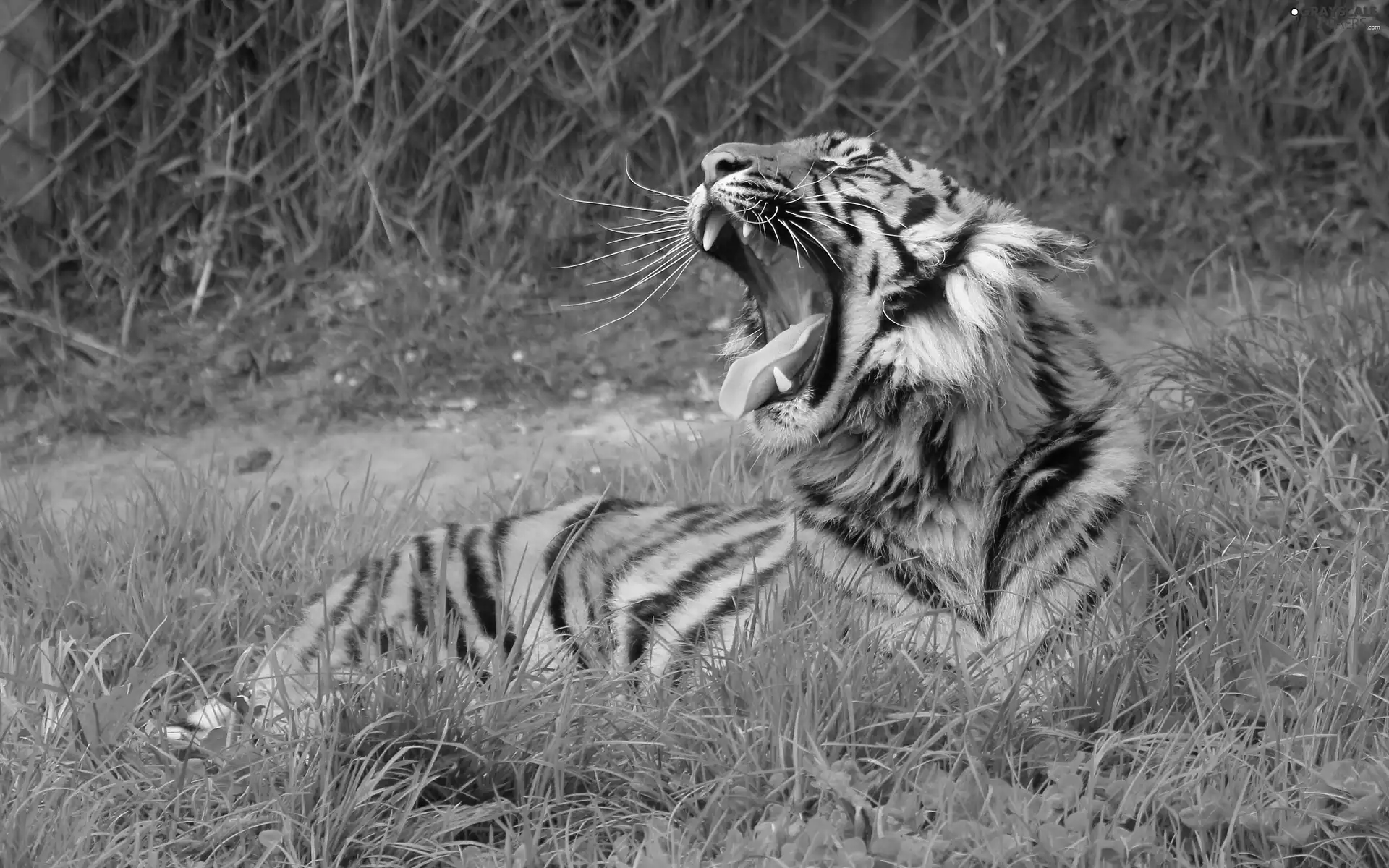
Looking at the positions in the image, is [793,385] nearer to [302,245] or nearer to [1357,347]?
[1357,347]

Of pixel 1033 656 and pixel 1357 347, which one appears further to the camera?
pixel 1357 347

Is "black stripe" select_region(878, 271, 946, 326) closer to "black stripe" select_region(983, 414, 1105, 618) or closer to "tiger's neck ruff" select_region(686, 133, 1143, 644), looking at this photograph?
"tiger's neck ruff" select_region(686, 133, 1143, 644)

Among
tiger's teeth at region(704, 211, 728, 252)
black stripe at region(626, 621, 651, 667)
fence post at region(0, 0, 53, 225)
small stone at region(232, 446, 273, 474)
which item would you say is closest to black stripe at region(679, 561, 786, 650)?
black stripe at region(626, 621, 651, 667)

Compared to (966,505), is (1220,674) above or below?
below

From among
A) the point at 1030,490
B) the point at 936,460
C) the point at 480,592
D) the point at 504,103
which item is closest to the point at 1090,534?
the point at 1030,490

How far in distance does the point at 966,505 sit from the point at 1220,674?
1.77ft

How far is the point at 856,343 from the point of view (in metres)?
2.80

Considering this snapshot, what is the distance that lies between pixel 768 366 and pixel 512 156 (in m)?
3.06

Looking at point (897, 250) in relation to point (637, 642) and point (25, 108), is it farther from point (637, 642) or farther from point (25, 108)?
point (25, 108)

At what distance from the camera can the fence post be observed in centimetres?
512

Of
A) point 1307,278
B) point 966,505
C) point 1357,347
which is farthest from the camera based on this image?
point 1307,278

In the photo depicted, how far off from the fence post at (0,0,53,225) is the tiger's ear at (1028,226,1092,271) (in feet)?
12.5

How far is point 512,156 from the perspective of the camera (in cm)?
564

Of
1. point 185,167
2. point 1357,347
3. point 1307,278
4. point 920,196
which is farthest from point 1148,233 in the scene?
point 185,167
